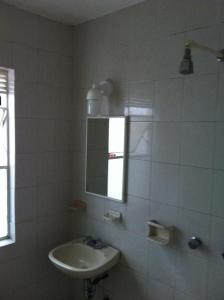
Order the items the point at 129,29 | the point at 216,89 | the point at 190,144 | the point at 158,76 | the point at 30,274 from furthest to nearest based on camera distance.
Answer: the point at 30,274
the point at 129,29
the point at 158,76
the point at 190,144
the point at 216,89

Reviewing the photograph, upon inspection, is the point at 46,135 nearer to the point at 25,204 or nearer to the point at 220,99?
the point at 25,204

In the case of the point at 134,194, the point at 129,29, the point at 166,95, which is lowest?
the point at 134,194

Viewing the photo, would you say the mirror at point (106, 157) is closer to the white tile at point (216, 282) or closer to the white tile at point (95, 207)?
the white tile at point (95, 207)

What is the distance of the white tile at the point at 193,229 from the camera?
166 centimetres

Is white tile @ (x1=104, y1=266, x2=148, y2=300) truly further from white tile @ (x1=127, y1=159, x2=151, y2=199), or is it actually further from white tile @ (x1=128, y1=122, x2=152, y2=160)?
white tile @ (x1=128, y1=122, x2=152, y2=160)

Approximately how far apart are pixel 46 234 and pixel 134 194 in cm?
89

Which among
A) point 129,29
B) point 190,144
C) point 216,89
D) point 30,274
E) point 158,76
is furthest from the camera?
point 30,274

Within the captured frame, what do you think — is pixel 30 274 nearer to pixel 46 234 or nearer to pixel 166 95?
pixel 46 234

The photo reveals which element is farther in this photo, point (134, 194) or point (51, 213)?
point (51, 213)

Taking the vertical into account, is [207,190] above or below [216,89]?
below

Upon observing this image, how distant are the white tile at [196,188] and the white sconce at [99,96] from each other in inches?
30.9

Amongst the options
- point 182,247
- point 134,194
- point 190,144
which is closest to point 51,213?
point 134,194

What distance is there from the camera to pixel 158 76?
1.86 m

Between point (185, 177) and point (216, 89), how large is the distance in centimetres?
54
